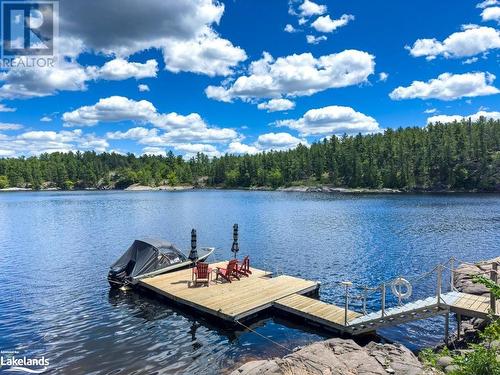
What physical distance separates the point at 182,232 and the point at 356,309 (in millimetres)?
34391

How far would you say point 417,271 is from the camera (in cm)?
3045

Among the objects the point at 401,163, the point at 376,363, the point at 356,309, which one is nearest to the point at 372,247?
the point at 356,309

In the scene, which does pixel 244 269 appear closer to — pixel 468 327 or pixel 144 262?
pixel 144 262

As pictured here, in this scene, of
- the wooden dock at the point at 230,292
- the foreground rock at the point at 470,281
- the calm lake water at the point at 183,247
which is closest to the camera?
the calm lake water at the point at 183,247

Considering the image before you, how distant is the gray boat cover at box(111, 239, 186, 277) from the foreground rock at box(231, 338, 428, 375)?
45.1ft

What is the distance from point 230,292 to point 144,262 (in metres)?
7.38

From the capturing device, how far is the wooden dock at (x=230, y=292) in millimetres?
19328

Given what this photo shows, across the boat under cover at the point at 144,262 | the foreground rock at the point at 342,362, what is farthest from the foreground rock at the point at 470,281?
the boat under cover at the point at 144,262

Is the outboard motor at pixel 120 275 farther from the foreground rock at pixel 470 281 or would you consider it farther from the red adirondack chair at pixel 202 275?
the foreground rock at pixel 470 281

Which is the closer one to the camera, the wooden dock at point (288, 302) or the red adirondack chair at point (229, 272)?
the wooden dock at point (288, 302)

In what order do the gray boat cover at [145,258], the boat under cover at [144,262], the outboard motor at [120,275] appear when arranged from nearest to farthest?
the outboard motor at [120,275], the boat under cover at [144,262], the gray boat cover at [145,258]

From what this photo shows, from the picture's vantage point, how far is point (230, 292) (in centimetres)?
2186

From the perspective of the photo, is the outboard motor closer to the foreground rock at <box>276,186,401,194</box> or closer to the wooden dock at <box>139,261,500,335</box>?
the wooden dock at <box>139,261,500,335</box>

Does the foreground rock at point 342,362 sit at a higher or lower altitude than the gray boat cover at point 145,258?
lower
